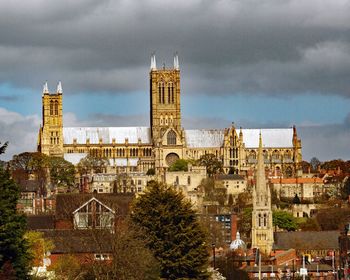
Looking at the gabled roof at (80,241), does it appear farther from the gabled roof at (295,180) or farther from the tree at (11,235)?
the gabled roof at (295,180)

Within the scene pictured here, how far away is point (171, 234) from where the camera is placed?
2699 inches

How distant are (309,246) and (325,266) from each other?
59.1 feet

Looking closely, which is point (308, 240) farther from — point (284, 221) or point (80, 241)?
point (80, 241)

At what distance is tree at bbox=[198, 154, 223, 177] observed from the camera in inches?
7594

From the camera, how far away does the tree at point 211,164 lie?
19288 centimetres

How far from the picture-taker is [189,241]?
68.7 m

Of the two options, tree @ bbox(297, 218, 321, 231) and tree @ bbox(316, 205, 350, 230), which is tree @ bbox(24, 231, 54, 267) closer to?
tree @ bbox(316, 205, 350, 230)

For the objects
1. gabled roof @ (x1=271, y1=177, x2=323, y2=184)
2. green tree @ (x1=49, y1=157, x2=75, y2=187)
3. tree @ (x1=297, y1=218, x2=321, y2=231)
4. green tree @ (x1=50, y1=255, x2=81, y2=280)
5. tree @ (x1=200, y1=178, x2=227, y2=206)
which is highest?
green tree @ (x1=49, y1=157, x2=75, y2=187)

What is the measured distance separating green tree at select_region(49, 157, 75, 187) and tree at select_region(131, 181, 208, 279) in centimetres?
11101

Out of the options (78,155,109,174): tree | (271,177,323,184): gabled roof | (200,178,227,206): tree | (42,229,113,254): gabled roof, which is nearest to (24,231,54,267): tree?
(42,229,113,254): gabled roof

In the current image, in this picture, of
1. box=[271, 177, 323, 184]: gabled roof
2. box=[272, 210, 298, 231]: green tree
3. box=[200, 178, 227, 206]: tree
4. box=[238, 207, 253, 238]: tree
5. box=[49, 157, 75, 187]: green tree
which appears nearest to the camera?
box=[238, 207, 253, 238]: tree

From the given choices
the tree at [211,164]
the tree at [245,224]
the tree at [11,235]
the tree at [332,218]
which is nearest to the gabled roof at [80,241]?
the tree at [11,235]

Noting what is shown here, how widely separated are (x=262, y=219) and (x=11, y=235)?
87.0 m

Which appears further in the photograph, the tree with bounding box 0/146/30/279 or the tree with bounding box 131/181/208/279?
the tree with bounding box 131/181/208/279
